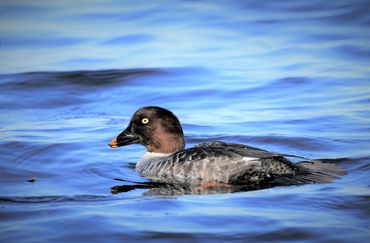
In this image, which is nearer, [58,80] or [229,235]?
[229,235]

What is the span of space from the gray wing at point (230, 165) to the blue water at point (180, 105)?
1.24ft

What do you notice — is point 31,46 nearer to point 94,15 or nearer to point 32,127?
point 94,15

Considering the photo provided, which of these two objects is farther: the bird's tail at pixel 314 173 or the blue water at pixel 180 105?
the bird's tail at pixel 314 173

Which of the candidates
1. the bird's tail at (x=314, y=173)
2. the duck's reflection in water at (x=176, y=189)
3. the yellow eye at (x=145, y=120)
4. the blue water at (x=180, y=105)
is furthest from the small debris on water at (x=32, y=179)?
the bird's tail at (x=314, y=173)

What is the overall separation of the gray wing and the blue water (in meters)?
0.38

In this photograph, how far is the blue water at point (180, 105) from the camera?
757cm

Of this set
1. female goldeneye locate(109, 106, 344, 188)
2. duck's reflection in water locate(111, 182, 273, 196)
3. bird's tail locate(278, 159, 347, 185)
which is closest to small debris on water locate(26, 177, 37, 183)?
duck's reflection in water locate(111, 182, 273, 196)

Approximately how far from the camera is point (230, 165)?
891 cm

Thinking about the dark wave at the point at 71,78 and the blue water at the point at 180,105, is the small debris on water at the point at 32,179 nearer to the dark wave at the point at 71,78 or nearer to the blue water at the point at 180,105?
the blue water at the point at 180,105

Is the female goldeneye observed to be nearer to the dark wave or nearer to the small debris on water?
the small debris on water

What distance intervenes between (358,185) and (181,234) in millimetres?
2347

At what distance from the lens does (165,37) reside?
58.2 feet

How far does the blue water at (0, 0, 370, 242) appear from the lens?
7.57 m

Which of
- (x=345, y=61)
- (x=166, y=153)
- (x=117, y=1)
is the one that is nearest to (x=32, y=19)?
(x=117, y=1)
